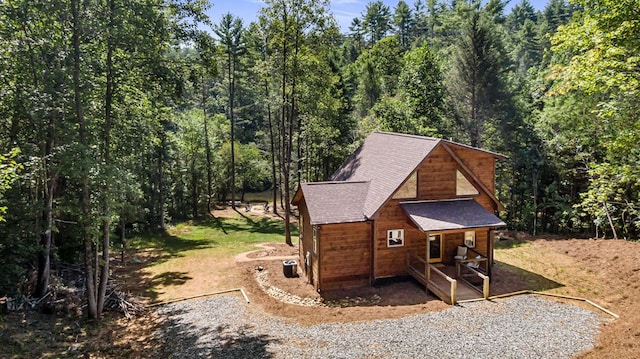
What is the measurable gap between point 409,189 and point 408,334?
270 inches

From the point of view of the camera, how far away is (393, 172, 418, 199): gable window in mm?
16656

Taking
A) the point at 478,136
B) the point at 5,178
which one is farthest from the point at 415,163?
the point at 478,136

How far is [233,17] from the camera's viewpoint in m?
37.6

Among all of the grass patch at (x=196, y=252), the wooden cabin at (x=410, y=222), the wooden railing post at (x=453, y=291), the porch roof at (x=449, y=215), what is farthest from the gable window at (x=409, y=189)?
the grass patch at (x=196, y=252)

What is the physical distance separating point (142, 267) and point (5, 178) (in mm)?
12823

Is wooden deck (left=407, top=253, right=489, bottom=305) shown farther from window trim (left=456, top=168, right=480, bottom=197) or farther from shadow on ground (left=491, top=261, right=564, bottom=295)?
window trim (left=456, top=168, right=480, bottom=197)

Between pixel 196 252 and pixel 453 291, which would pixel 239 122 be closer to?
pixel 196 252

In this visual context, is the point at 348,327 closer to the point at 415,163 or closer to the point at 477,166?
the point at 415,163

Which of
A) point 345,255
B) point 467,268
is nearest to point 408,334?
point 345,255

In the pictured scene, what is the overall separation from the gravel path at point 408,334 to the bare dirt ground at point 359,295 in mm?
603

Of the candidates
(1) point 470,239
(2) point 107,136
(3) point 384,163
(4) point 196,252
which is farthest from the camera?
(4) point 196,252

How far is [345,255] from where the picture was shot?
16156mm

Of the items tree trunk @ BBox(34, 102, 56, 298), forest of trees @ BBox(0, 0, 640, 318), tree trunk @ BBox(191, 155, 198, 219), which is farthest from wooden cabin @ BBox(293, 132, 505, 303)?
tree trunk @ BBox(191, 155, 198, 219)

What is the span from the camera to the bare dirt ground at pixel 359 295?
36.4 feet
